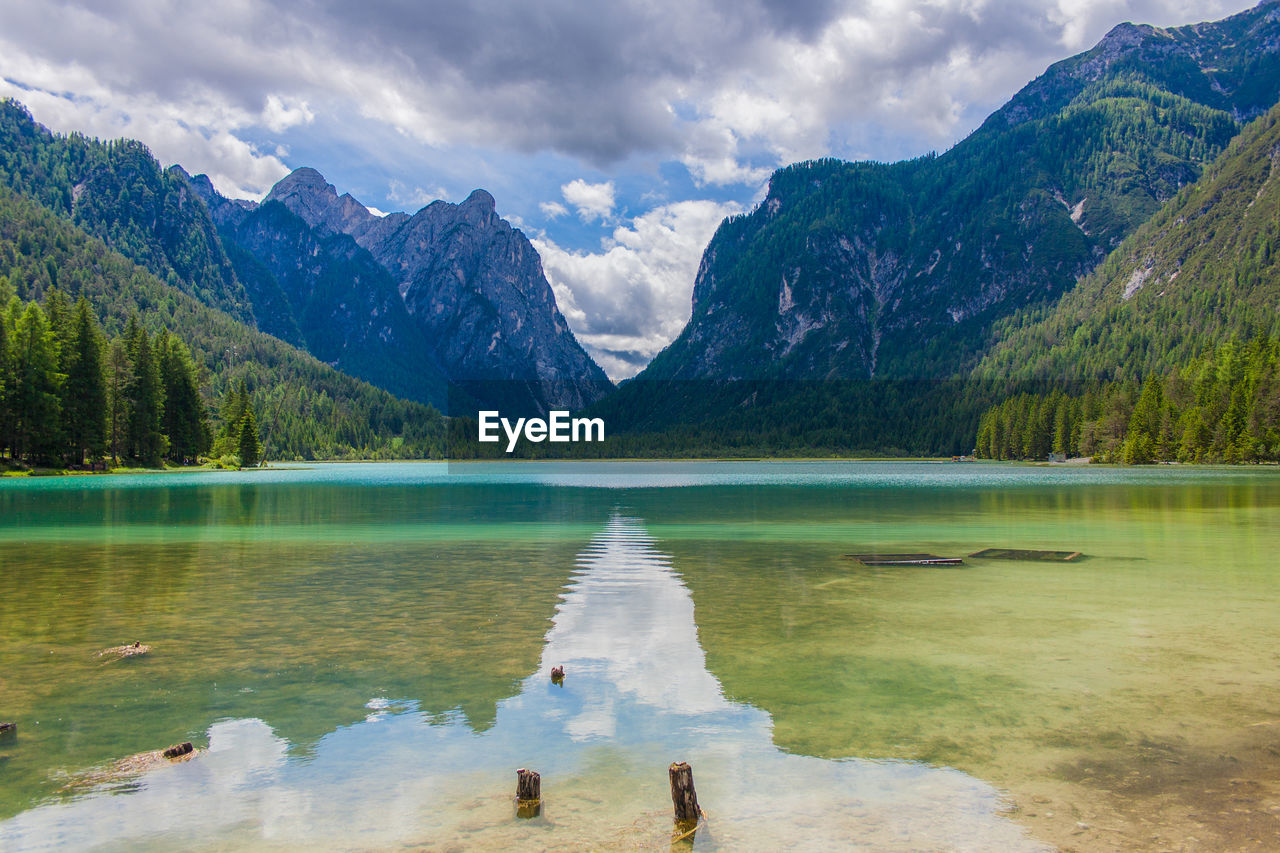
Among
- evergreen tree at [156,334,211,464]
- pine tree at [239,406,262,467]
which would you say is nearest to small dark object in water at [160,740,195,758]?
evergreen tree at [156,334,211,464]

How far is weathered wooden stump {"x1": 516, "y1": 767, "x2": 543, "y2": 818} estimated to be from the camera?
887cm

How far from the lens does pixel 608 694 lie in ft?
45.0

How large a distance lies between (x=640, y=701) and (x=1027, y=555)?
79.1ft

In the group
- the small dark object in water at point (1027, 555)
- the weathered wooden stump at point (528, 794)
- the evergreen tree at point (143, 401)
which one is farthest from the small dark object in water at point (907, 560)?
the evergreen tree at point (143, 401)

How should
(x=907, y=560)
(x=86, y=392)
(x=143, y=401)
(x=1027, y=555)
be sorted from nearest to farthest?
(x=907, y=560)
(x=1027, y=555)
(x=86, y=392)
(x=143, y=401)

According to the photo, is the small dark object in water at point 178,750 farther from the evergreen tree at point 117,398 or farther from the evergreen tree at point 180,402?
the evergreen tree at point 180,402

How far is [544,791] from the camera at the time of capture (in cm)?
950

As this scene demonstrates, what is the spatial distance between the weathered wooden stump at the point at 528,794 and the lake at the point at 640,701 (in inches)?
6.5

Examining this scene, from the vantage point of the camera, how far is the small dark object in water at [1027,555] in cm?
3103

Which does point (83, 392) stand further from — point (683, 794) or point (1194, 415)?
point (1194, 415)

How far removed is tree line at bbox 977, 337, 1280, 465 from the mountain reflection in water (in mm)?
151620

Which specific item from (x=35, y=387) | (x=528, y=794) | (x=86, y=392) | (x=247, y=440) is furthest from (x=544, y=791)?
(x=247, y=440)

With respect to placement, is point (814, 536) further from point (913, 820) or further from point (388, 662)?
point (913, 820)

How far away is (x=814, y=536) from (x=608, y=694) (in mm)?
28002
